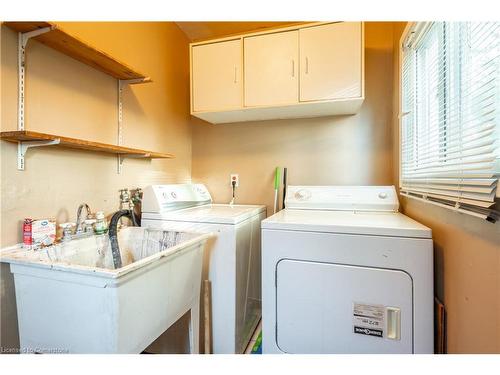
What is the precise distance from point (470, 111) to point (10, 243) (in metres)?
1.98

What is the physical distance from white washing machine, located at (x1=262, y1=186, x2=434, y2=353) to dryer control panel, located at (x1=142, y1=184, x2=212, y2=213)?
0.79 metres

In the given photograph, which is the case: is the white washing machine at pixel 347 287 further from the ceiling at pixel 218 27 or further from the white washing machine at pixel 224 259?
the ceiling at pixel 218 27

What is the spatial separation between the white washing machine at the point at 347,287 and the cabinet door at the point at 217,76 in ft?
3.84

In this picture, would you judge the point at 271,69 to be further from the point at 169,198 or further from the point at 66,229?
the point at 66,229

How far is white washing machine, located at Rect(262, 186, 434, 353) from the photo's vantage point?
1.14 metres

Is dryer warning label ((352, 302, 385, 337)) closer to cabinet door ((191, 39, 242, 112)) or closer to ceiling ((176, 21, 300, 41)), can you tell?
cabinet door ((191, 39, 242, 112))

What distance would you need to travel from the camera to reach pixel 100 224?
4.63 ft

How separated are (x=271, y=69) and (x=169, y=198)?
1.25 metres

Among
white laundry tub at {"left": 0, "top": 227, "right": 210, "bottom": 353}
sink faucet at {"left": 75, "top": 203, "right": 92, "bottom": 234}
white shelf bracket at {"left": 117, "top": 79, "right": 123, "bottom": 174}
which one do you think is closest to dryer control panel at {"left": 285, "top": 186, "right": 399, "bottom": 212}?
white laundry tub at {"left": 0, "top": 227, "right": 210, "bottom": 353}

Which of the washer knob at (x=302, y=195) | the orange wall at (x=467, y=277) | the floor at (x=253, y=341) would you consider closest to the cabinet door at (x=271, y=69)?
the washer knob at (x=302, y=195)

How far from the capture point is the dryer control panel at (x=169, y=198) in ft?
5.62

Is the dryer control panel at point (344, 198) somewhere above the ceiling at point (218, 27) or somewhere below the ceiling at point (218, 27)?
below
